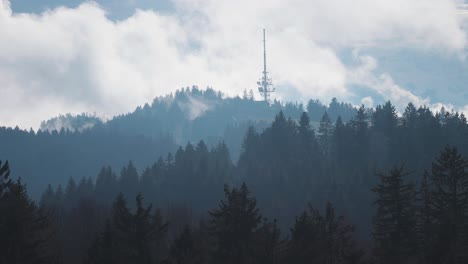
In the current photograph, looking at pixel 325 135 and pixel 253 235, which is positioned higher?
pixel 325 135

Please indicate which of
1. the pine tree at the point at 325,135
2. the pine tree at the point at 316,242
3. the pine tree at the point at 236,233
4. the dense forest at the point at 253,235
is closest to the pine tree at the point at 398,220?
the dense forest at the point at 253,235

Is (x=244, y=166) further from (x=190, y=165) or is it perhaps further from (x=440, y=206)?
(x=440, y=206)

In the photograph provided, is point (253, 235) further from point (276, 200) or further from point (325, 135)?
point (325, 135)

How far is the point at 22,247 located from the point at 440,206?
34113 mm

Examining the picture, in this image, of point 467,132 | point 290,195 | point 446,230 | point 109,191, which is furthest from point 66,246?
point 467,132

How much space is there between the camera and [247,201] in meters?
43.4

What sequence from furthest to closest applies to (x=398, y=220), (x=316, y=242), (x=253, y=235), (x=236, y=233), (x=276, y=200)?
(x=276, y=200), (x=398, y=220), (x=253, y=235), (x=236, y=233), (x=316, y=242)

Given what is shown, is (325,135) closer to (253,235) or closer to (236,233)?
(253,235)

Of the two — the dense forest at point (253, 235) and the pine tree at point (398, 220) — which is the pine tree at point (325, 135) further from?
the pine tree at point (398, 220)

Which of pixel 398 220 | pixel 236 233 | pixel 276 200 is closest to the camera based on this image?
pixel 236 233

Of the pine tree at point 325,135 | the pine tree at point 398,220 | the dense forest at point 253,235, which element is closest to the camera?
the dense forest at point 253,235

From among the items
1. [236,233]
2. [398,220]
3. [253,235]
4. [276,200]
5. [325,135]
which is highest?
[325,135]

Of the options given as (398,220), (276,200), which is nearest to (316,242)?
(398,220)

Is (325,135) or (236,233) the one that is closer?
(236,233)
